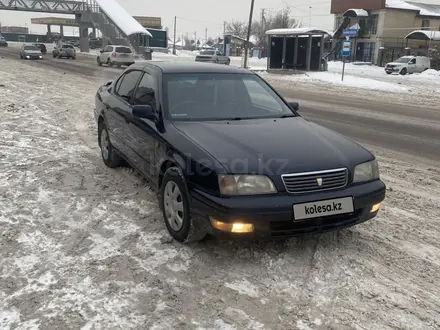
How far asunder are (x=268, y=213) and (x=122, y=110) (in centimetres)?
272

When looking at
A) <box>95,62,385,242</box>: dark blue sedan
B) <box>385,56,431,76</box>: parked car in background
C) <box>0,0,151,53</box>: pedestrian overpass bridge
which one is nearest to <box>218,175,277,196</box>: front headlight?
<box>95,62,385,242</box>: dark blue sedan

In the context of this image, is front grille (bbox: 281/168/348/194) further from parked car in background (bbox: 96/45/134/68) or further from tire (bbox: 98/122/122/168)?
parked car in background (bbox: 96/45/134/68)

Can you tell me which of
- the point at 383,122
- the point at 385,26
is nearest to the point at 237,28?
the point at 385,26

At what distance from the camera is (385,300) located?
307 centimetres

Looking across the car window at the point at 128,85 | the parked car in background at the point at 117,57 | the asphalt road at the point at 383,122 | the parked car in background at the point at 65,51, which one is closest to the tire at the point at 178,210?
the car window at the point at 128,85

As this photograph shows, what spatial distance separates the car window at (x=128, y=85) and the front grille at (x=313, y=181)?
2.63 meters

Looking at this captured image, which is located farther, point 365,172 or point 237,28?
point 237,28

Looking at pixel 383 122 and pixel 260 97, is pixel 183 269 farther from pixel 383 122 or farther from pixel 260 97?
pixel 383 122

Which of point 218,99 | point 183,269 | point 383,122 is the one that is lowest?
point 183,269

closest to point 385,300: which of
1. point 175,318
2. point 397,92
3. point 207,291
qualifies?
point 207,291

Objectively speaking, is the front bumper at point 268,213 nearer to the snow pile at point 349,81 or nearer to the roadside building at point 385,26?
the snow pile at point 349,81

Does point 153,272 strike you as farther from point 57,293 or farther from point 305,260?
point 305,260

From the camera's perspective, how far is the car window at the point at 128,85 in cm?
527

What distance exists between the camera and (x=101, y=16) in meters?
50.9
